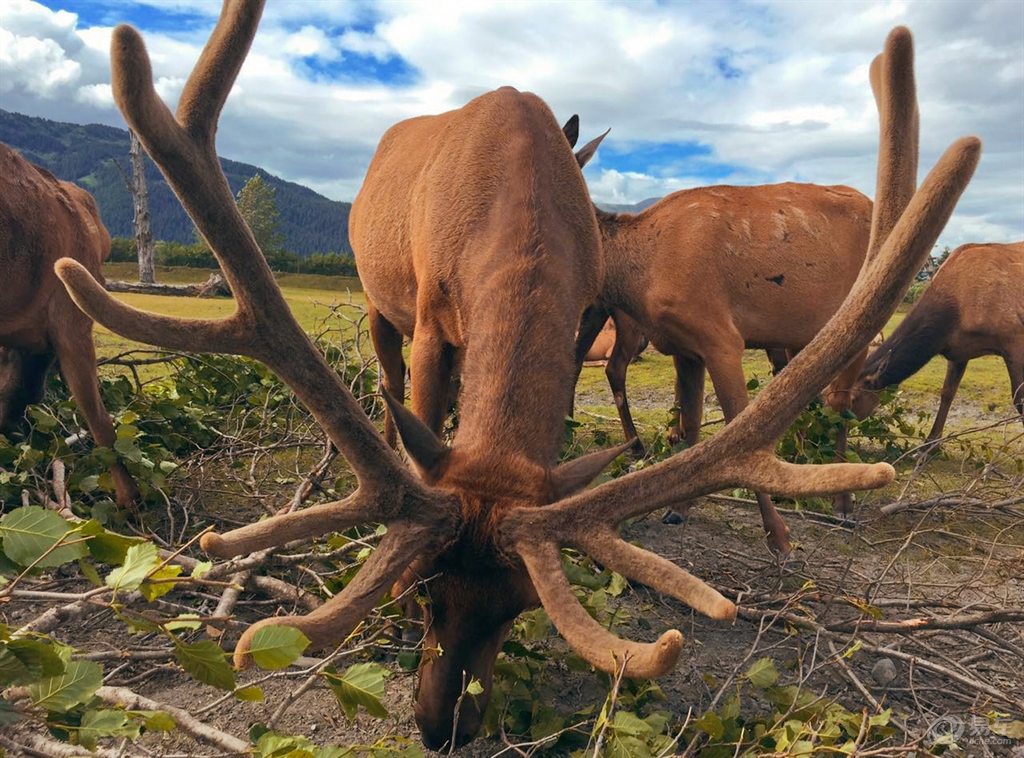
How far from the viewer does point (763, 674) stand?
8.55 ft

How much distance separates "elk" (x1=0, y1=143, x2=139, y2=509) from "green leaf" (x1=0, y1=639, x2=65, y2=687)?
270 centimetres

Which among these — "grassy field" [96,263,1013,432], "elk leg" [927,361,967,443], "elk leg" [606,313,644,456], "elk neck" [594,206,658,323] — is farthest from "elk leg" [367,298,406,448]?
"elk leg" [927,361,967,443]

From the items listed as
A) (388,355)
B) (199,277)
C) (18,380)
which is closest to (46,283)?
(18,380)

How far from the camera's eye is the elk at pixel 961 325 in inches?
306

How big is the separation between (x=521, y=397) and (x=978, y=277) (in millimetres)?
7539

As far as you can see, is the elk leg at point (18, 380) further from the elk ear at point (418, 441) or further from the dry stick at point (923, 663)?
the dry stick at point (923, 663)

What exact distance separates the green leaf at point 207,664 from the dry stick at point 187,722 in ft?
0.92

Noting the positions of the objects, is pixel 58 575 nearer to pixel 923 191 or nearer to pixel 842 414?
pixel 923 191

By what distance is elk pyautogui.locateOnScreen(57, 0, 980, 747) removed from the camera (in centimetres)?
210

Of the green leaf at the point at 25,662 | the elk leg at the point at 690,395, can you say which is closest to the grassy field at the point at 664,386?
the elk leg at the point at 690,395

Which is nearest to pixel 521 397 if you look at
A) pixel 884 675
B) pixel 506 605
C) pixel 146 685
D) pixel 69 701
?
pixel 506 605

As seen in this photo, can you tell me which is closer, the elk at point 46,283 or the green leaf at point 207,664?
the green leaf at point 207,664

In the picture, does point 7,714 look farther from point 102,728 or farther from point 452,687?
point 452,687

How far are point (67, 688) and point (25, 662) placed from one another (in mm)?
141
